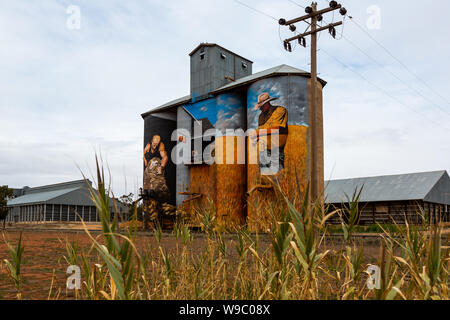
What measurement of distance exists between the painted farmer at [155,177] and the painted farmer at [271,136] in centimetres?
969

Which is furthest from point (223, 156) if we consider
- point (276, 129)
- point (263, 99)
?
point (263, 99)

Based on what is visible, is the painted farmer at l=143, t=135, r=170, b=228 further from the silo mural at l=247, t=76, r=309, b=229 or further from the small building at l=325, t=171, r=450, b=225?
the small building at l=325, t=171, r=450, b=225

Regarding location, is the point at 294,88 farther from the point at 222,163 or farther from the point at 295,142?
the point at 222,163

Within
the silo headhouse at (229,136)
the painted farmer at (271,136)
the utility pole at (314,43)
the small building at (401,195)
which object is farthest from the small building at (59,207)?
the utility pole at (314,43)

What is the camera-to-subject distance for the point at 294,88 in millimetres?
21172

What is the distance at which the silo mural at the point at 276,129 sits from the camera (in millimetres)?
20391

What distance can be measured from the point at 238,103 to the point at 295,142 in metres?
5.61

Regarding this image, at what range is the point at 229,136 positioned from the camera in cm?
2327

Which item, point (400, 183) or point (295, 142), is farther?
point (400, 183)

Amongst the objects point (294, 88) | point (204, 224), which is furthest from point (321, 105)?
point (204, 224)

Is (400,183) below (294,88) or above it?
below

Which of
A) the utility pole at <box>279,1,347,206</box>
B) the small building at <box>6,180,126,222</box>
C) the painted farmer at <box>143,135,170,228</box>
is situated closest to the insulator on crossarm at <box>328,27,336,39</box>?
the utility pole at <box>279,1,347,206</box>
